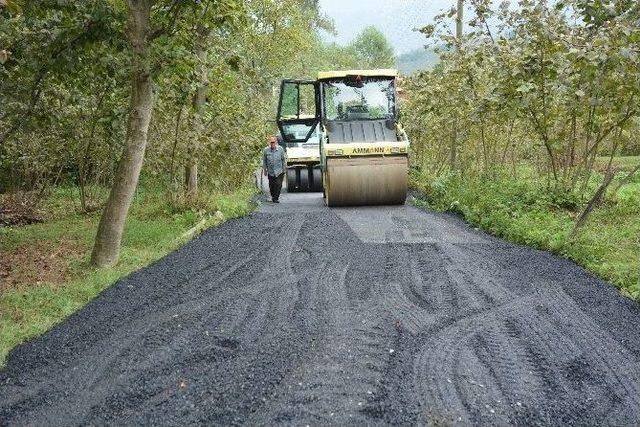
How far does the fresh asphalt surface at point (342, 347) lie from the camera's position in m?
5.05

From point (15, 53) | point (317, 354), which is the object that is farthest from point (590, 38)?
point (15, 53)

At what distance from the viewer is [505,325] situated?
6.91 metres

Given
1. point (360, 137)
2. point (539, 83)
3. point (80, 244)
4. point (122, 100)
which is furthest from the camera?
point (360, 137)

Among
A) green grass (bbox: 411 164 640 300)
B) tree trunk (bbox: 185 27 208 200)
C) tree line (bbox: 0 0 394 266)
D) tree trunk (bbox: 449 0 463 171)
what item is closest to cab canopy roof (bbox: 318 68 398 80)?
tree line (bbox: 0 0 394 266)

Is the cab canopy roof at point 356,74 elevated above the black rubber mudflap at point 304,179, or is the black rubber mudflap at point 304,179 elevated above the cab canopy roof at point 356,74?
the cab canopy roof at point 356,74

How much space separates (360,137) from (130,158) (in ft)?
25.3

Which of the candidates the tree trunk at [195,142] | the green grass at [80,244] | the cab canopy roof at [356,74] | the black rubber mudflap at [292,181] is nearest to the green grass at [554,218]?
the cab canopy roof at [356,74]

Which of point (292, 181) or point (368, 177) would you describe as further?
point (292, 181)

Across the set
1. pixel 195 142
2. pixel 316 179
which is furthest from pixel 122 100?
pixel 316 179

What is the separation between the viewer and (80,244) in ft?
38.3

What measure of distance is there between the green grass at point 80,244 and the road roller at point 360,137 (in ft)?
6.92

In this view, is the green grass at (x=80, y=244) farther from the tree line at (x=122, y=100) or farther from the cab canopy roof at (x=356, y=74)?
the cab canopy roof at (x=356, y=74)

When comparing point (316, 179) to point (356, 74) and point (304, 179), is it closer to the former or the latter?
point (304, 179)

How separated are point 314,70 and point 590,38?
53.6m
